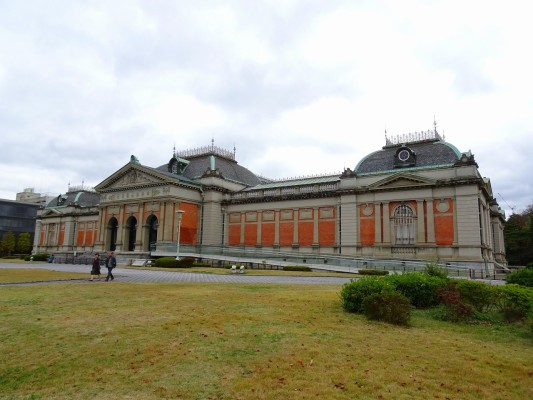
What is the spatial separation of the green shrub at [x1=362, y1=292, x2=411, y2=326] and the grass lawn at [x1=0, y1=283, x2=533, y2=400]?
414mm

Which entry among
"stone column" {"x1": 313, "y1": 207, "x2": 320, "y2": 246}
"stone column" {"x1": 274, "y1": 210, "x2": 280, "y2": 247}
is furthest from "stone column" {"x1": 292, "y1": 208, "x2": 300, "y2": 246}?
"stone column" {"x1": 313, "y1": 207, "x2": 320, "y2": 246}

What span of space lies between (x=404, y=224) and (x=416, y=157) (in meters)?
6.92

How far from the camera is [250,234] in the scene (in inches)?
1998

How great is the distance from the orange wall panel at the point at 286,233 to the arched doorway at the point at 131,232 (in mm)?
20015

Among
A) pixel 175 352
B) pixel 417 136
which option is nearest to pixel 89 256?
pixel 417 136

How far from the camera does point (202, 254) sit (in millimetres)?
46375

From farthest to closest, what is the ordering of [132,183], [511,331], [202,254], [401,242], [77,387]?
1. [132,183]
2. [202,254]
3. [401,242]
4. [511,331]
5. [77,387]

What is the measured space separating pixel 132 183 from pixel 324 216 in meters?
25.9

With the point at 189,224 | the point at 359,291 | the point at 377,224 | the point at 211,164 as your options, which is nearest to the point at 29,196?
the point at 211,164

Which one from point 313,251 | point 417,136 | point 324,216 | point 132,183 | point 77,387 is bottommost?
point 77,387

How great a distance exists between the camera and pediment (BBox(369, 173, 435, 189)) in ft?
124

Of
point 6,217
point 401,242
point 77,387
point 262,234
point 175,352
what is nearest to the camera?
point 77,387

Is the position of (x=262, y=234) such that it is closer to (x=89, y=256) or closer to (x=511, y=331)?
(x=89, y=256)

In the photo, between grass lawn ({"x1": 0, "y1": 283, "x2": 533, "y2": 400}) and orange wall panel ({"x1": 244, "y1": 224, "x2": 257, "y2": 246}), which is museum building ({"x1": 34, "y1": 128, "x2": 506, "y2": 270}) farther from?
grass lawn ({"x1": 0, "y1": 283, "x2": 533, "y2": 400})
